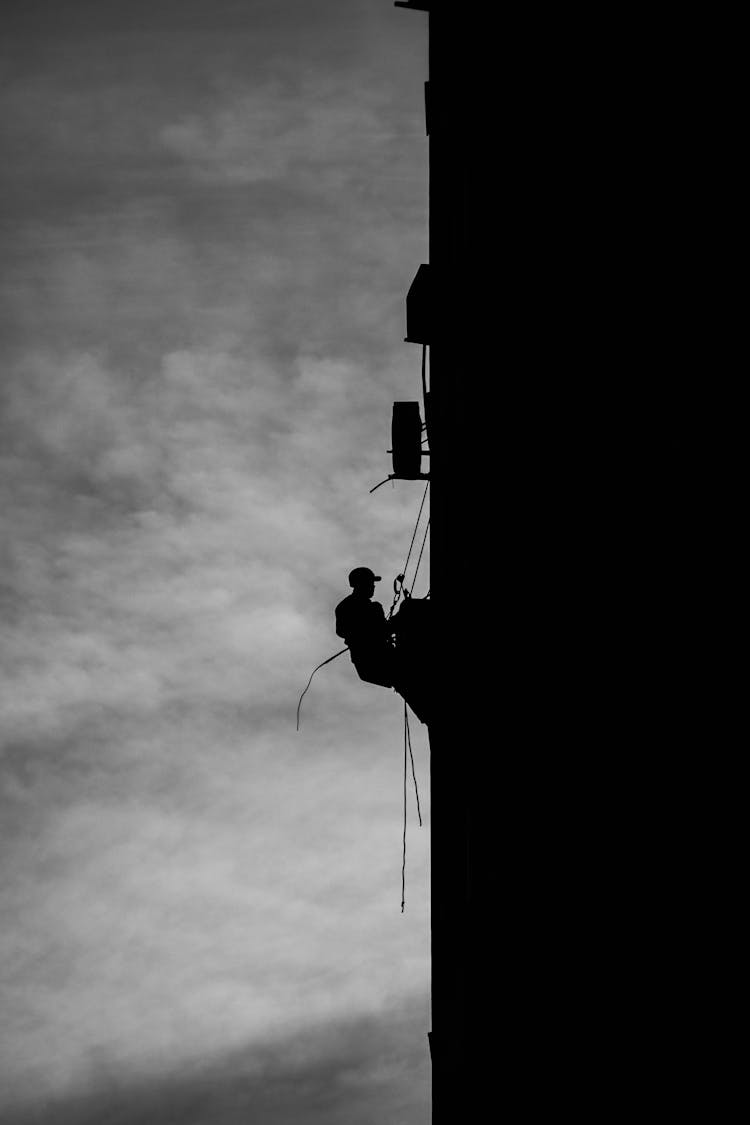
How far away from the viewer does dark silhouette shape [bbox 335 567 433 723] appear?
44.2 feet

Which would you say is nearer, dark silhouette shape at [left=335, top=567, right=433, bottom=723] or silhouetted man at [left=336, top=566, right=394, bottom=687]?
dark silhouette shape at [left=335, top=567, right=433, bottom=723]

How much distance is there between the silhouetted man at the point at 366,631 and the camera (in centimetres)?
1386

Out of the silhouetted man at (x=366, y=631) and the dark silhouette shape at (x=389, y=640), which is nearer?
the dark silhouette shape at (x=389, y=640)

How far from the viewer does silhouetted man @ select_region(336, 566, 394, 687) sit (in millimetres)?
13859

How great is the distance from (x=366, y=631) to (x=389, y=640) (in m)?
0.36

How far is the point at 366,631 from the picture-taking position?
46.4ft

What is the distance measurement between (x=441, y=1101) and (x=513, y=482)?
8549 mm

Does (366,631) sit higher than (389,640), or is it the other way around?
(366,631)

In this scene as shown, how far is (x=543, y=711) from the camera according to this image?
9.41 meters

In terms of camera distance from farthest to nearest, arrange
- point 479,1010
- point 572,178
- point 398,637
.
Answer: point 398,637 → point 479,1010 → point 572,178

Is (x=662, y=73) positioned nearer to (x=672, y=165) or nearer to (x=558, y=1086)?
(x=672, y=165)

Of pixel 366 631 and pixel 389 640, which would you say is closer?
pixel 389 640

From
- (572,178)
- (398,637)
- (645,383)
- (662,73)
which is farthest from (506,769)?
(662,73)

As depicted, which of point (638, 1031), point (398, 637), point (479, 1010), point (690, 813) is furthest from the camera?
point (398, 637)
